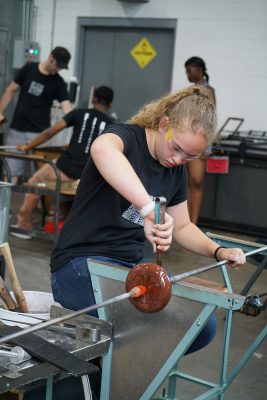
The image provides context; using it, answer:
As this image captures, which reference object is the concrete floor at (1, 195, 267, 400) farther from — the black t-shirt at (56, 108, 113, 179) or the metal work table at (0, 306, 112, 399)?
the metal work table at (0, 306, 112, 399)

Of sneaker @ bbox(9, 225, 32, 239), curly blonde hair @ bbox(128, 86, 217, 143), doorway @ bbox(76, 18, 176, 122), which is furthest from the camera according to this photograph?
doorway @ bbox(76, 18, 176, 122)

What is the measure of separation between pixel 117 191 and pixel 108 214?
0.15 m

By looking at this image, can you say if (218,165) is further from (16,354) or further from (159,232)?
(16,354)

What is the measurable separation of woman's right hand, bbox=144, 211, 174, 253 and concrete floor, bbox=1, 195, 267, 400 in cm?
141

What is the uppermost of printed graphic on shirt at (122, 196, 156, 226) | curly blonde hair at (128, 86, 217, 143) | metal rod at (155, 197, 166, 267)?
curly blonde hair at (128, 86, 217, 143)

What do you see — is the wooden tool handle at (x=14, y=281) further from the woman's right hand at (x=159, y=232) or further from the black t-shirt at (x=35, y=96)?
the black t-shirt at (x=35, y=96)

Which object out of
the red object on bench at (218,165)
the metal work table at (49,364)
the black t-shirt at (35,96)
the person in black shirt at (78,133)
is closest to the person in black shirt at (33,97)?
the black t-shirt at (35,96)

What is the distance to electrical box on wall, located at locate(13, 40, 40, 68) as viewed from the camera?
26.1ft

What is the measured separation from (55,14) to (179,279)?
268 inches

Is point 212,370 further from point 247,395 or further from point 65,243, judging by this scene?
point 65,243

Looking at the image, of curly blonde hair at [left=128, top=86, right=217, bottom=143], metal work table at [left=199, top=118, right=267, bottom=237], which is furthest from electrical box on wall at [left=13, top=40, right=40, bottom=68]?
curly blonde hair at [left=128, top=86, right=217, bottom=143]

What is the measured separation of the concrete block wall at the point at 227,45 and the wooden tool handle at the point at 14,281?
4.93m

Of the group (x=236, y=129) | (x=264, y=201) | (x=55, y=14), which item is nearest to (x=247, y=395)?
(x=264, y=201)

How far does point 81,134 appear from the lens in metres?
5.29
